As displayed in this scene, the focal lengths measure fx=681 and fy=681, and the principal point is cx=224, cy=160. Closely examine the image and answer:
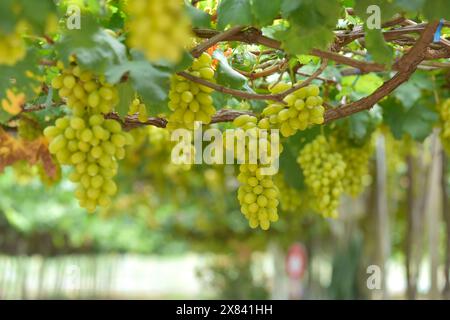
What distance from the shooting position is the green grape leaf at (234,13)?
156cm

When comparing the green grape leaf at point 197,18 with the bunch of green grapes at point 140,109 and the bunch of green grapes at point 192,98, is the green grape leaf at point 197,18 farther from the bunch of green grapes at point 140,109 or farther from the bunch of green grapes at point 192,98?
the bunch of green grapes at point 140,109

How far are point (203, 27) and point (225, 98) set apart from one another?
52cm

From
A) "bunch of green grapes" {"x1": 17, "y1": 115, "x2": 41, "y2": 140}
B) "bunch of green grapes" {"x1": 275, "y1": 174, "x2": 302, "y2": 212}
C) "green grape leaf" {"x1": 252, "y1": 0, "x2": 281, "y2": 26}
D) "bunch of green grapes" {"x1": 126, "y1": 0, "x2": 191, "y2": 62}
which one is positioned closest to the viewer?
"bunch of green grapes" {"x1": 126, "y1": 0, "x2": 191, "y2": 62}

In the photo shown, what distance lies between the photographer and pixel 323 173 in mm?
2611

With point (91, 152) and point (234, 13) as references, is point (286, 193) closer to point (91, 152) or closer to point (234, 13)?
point (234, 13)

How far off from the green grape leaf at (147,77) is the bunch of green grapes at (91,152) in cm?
11

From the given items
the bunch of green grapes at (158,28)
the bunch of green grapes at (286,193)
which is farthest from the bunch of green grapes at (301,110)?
the bunch of green grapes at (286,193)

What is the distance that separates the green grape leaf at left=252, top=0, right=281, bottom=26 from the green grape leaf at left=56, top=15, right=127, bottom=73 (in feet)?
1.15

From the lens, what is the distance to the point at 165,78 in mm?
1433

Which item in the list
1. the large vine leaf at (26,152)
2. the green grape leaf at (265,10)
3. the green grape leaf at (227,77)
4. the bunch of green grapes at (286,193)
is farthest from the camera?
the bunch of green grapes at (286,193)

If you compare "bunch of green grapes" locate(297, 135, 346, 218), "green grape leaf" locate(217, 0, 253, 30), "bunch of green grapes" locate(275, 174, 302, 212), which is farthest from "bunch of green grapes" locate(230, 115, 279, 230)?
"bunch of green grapes" locate(275, 174, 302, 212)

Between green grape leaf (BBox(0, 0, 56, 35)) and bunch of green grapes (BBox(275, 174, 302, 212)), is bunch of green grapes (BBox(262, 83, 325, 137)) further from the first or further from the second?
bunch of green grapes (BBox(275, 174, 302, 212))

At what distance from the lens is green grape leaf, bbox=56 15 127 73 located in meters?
1.33
